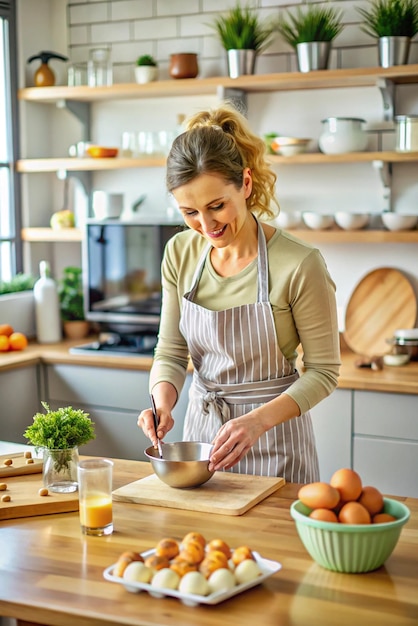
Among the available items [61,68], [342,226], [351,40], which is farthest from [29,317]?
[351,40]

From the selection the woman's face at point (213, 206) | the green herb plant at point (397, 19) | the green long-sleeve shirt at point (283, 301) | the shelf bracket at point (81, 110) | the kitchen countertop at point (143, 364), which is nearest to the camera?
the woman's face at point (213, 206)

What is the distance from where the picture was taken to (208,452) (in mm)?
2211

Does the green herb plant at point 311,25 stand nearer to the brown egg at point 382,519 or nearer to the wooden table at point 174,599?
the wooden table at point 174,599

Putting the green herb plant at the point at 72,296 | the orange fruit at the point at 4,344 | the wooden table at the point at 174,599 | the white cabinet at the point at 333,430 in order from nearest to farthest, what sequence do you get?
the wooden table at the point at 174,599, the white cabinet at the point at 333,430, the orange fruit at the point at 4,344, the green herb plant at the point at 72,296

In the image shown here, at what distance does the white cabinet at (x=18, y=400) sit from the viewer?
409 cm

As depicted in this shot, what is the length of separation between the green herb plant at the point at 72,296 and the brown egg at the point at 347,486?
319 cm

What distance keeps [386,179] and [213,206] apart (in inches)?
77.9

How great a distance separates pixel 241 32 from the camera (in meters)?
4.15

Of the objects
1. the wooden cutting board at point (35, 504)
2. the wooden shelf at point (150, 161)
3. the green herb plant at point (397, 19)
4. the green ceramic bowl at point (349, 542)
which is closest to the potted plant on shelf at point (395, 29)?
the green herb plant at point (397, 19)

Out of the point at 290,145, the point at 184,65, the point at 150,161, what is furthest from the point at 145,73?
the point at 290,145

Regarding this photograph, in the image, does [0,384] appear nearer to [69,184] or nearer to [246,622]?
[69,184]

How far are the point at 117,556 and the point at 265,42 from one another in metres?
3.14

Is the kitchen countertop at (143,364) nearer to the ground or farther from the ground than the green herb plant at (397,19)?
nearer to the ground

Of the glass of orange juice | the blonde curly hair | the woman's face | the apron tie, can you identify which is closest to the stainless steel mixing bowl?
the glass of orange juice
